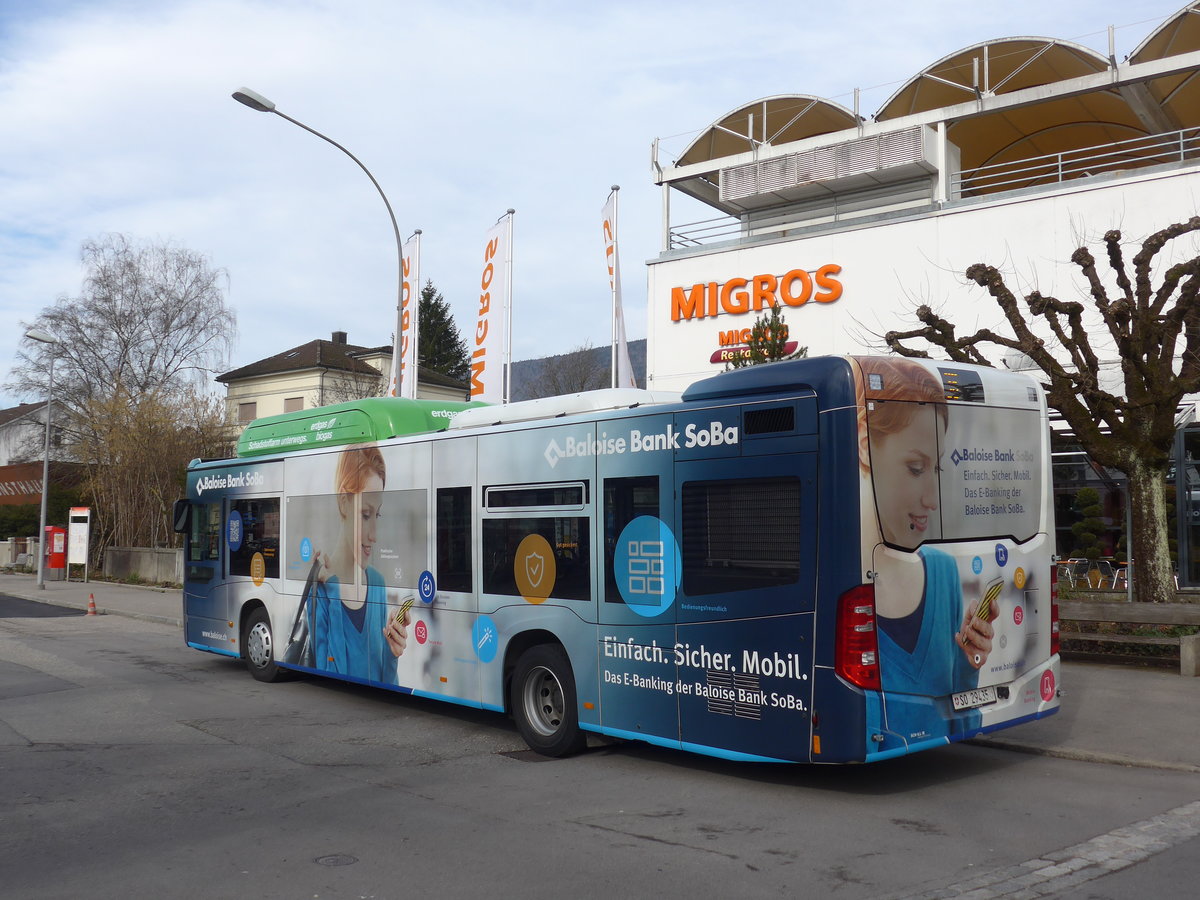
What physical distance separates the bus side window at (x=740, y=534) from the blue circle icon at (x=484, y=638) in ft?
7.87

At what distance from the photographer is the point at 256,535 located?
1327 centimetres

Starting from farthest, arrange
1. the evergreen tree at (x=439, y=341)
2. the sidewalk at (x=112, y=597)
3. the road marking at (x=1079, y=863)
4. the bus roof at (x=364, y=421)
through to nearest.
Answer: the evergreen tree at (x=439, y=341), the sidewalk at (x=112, y=597), the bus roof at (x=364, y=421), the road marking at (x=1079, y=863)

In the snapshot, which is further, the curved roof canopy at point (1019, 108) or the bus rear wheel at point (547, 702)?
the curved roof canopy at point (1019, 108)

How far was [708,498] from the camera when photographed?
7.56 m

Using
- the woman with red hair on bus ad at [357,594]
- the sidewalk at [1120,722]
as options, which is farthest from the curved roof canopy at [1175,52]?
the woman with red hair on bus ad at [357,594]

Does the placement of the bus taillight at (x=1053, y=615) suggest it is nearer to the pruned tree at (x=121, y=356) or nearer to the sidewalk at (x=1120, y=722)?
the sidewalk at (x=1120, y=722)

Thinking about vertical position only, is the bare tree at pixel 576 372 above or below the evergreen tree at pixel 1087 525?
above

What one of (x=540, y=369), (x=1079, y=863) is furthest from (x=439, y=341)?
(x=1079, y=863)

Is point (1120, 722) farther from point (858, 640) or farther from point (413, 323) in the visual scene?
point (413, 323)

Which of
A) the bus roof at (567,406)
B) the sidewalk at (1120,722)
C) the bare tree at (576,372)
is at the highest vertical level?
the bare tree at (576,372)

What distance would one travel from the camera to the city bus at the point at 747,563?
6.84 m

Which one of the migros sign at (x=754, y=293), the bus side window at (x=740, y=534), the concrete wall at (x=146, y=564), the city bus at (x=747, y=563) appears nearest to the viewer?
the city bus at (x=747, y=563)

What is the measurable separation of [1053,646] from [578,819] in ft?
12.8

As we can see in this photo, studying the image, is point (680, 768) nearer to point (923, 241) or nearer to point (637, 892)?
point (637, 892)
